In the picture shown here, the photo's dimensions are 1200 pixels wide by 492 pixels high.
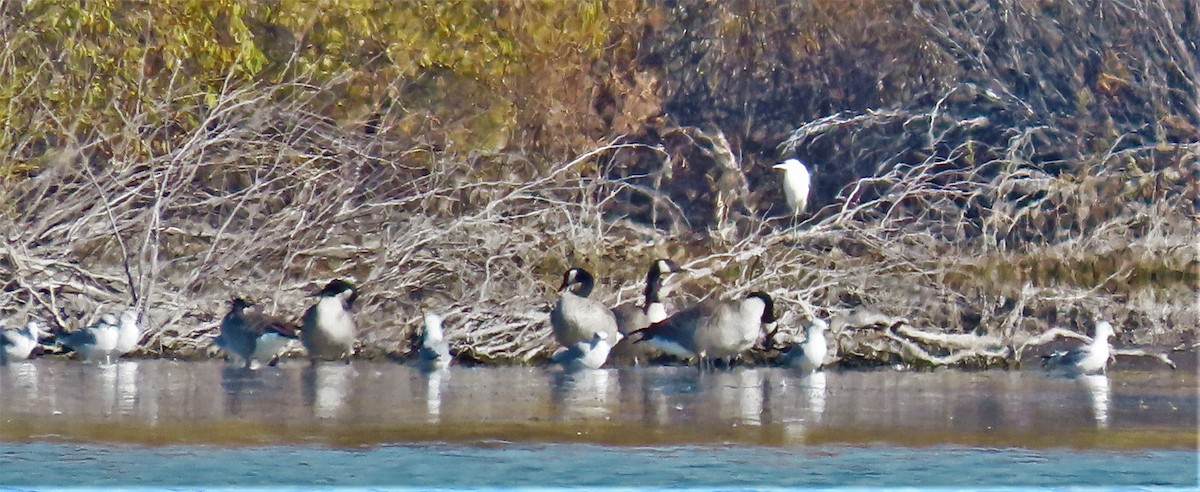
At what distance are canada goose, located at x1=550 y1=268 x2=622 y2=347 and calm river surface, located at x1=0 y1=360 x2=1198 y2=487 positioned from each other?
1.27ft

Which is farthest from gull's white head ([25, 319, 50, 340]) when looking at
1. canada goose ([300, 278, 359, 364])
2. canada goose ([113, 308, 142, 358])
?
canada goose ([300, 278, 359, 364])

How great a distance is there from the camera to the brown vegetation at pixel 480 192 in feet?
46.4

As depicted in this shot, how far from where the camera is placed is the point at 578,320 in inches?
511

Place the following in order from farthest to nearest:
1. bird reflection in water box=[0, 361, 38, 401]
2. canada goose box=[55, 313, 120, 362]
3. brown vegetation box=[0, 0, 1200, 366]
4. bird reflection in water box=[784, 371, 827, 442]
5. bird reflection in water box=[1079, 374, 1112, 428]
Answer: brown vegetation box=[0, 0, 1200, 366] → canada goose box=[55, 313, 120, 362] → bird reflection in water box=[0, 361, 38, 401] → bird reflection in water box=[1079, 374, 1112, 428] → bird reflection in water box=[784, 371, 827, 442]

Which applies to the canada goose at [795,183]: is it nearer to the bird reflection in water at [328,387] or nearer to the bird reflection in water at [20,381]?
the bird reflection in water at [328,387]

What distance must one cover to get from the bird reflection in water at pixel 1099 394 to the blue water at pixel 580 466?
98 cm

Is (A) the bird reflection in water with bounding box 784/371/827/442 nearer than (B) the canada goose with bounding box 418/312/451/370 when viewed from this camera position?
Yes

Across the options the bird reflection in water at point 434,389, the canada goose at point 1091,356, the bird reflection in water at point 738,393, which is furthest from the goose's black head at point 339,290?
the canada goose at point 1091,356

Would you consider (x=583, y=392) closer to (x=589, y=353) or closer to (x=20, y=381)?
(x=589, y=353)

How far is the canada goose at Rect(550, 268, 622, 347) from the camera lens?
13.0 metres

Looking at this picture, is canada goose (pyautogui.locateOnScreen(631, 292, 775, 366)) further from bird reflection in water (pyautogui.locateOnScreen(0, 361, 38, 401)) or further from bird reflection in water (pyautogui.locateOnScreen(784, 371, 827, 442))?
bird reflection in water (pyautogui.locateOnScreen(0, 361, 38, 401))

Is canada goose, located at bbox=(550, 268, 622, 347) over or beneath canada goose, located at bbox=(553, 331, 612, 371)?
over

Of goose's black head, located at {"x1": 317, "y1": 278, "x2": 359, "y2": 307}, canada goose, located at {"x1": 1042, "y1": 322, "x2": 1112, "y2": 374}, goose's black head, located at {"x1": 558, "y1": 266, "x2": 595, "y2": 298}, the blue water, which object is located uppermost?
goose's black head, located at {"x1": 558, "y1": 266, "x2": 595, "y2": 298}

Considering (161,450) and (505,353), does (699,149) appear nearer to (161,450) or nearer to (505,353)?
(505,353)
